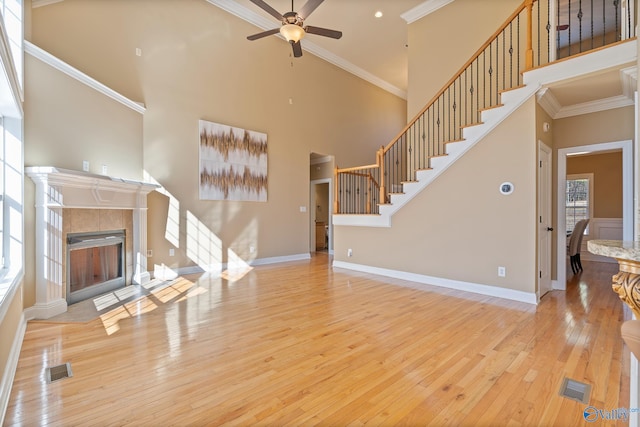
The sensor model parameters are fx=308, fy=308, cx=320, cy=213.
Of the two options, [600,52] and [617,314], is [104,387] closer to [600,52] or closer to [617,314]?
[617,314]

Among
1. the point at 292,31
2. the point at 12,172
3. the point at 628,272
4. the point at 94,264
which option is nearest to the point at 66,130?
the point at 12,172

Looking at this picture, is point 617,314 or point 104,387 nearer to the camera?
point 104,387

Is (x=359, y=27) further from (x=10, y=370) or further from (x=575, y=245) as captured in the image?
(x=10, y=370)

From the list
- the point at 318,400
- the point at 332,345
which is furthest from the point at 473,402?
the point at 332,345

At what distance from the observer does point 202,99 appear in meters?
5.96

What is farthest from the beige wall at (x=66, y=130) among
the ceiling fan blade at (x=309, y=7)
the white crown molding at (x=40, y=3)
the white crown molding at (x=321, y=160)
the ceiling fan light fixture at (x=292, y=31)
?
the white crown molding at (x=321, y=160)

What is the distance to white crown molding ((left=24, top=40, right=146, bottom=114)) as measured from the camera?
3.31m

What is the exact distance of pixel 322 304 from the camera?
3895 mm

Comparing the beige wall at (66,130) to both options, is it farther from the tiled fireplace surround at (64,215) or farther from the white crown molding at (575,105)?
the white crown molding at (575,105)

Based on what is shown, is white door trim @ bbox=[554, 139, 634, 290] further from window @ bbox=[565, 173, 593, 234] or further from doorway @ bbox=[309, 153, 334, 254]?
doorway @ bbox=[309, 153, 334, 254]

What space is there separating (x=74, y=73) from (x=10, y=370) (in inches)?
133

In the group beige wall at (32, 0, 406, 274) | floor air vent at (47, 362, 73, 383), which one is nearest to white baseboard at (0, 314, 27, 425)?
floor air vent at (47, 362, 73, 383)

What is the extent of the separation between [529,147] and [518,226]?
1.03 meters

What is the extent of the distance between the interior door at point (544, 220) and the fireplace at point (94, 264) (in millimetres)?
5949
